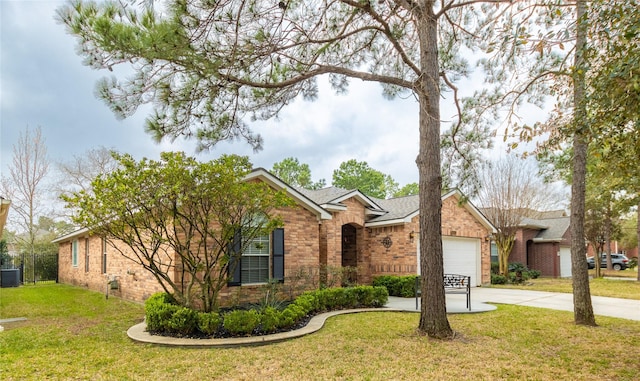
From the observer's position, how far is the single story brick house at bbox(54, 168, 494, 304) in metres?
10.6

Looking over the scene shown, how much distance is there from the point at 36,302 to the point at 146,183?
8922mm

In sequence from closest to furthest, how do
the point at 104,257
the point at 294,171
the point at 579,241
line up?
the point at 579,241
the point at 104,257
the point at 294,171

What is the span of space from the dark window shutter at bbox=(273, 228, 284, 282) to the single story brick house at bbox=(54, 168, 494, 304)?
1.1 inches

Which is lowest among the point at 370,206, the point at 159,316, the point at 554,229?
the point at 159,316

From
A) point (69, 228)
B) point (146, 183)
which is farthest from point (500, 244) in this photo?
point (69, 228)

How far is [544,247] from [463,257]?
37.4 ft

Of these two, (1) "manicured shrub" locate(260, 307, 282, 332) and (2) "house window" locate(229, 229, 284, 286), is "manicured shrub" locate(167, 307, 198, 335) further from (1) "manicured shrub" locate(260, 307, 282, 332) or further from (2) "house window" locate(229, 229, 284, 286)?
(2) "house window" locate(229, 229, 284, 286)

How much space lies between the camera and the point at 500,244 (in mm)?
19953

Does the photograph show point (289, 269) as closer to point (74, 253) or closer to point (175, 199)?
point (175, 199)

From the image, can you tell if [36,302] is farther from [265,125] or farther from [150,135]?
[265,125]

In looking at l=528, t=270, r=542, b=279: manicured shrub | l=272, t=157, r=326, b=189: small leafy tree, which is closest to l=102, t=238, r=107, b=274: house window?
l=528, t=270, r=542, b=279: manicured shrub

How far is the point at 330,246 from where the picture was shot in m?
13.7

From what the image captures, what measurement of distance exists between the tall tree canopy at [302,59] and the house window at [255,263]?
3209mm

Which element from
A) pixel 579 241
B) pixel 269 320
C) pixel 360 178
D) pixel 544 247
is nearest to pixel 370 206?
pixel 579 241
